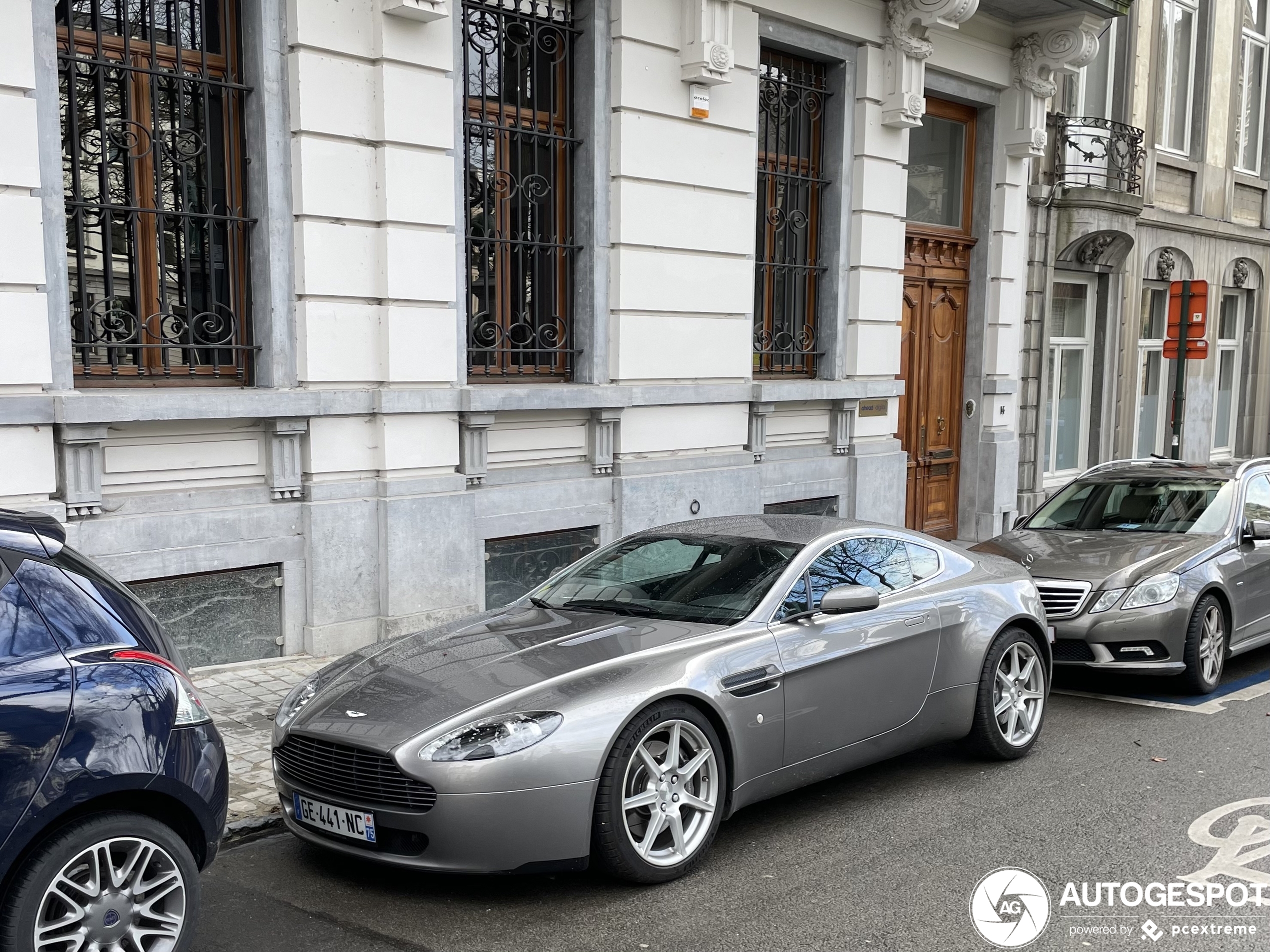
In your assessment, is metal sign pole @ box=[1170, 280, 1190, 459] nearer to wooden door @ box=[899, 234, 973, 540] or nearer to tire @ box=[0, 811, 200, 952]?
wooden door @ box=[899, 234, 973, 540]

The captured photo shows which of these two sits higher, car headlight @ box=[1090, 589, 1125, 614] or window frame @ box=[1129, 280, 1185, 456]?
window frame @ box=[1129, 280, 1185, 456]

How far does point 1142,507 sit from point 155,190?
23.9 feet

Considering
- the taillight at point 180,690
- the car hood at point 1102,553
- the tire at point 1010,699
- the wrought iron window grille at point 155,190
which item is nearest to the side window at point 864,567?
the tire at point 1010,699

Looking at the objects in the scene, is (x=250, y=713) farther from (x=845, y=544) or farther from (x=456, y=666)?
(x=845, y=544)

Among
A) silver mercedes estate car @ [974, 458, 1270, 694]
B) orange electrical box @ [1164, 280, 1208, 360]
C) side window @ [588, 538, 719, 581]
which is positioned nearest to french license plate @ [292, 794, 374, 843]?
side window @ [588, 538, 719, 581]

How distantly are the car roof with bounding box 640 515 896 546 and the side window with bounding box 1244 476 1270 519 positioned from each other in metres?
3.81

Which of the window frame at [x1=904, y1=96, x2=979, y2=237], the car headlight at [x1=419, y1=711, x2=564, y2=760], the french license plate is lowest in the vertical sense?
the french license plate

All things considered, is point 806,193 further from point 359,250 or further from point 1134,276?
point 1134,276

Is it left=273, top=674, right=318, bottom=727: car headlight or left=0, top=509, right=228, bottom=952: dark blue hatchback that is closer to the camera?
left=0, top=509, right=228, bottom=952: dark blue hatchback

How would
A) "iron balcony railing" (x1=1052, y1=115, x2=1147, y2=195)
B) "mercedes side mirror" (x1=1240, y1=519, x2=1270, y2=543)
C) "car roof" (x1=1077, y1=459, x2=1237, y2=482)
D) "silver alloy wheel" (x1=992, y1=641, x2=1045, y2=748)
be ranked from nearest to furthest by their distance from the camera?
"silver alloy wheel" (x1=992, y1=641, x2=1045, y2=748) → "mercedes side mirror" (x1=1240, y1=519, x2=1270, y2=543) → "car roof" (x1=1077, y1=459, x2=1237, y2=482) → "iron balcony railing" (x1=1052, y1=115, x2=1147, y2=195)

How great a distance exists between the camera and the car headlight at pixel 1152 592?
7.78 meters

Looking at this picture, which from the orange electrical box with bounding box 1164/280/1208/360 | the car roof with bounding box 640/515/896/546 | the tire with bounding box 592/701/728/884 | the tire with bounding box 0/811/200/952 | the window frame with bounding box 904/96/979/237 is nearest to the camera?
the tire with bounding box 0/811/200/952

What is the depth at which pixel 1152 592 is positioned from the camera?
7809 mm

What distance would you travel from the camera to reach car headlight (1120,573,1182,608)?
25.5 feet
